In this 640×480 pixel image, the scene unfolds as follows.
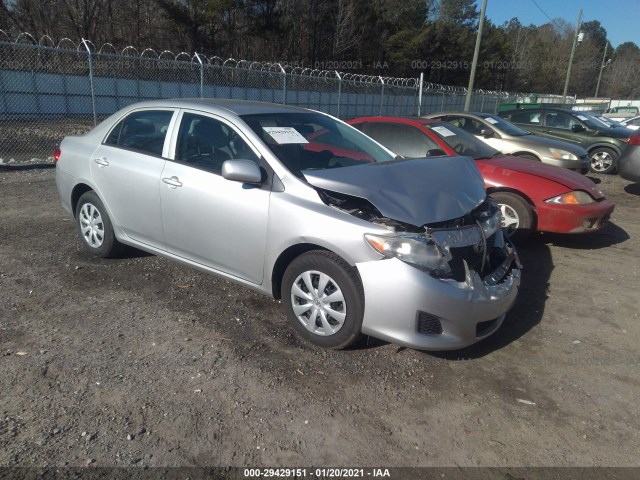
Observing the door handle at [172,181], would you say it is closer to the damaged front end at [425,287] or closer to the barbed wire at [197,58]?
the damaged front end at [425,287]

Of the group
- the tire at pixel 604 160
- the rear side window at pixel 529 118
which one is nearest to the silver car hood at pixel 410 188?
the rear side window at pixel 529 118

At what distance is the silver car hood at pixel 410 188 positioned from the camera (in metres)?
3.17

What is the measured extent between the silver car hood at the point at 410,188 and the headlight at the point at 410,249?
148mm

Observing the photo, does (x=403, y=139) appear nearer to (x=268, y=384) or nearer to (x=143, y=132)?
(x=143, y=132)

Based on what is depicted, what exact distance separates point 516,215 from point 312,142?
9.77ft

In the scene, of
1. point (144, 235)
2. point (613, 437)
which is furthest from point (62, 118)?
point (613, 437)

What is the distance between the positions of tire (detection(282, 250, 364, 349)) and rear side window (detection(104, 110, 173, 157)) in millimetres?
1767

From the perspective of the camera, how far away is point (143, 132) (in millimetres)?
4410

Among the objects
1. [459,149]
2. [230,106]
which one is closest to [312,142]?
[230,106]

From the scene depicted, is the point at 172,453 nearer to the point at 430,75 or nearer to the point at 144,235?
the point at 144,235

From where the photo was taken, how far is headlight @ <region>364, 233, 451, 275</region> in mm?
2977

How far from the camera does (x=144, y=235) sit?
433 centimetres

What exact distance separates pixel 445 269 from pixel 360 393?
94 cm

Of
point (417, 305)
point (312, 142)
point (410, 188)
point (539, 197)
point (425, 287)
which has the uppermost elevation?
point (312, 142)
